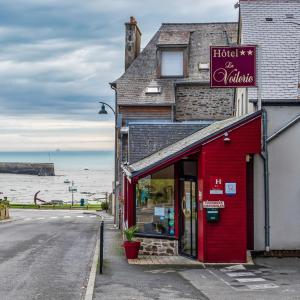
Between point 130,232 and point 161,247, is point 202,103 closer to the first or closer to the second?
point 161,247

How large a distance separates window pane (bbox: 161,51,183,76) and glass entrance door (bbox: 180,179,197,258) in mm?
19811

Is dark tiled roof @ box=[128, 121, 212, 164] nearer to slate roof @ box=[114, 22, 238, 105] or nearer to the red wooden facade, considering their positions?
the red wooden facade

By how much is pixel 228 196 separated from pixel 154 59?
905 inches

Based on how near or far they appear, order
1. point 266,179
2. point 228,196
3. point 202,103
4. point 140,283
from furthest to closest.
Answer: point 202,103
point 266,179
point 228,196
point 140,283

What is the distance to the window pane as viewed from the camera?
40.4 meters

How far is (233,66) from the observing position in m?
21.1

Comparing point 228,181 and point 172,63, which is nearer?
point 228,181

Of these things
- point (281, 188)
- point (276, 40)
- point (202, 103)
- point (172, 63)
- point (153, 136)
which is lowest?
point (281, 188)

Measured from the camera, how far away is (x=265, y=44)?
2569 cm

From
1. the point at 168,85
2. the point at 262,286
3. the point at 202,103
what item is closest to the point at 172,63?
the point at 168,85

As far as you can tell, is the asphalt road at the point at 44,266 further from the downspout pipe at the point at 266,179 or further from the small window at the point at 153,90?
the small window at the point at 153,90

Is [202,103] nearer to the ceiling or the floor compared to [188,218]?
nearer to the ceiling

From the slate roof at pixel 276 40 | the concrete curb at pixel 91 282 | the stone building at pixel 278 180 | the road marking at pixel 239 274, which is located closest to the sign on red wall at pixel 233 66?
the stone building at pixel 278 180

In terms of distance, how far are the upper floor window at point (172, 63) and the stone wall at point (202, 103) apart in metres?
1.07
